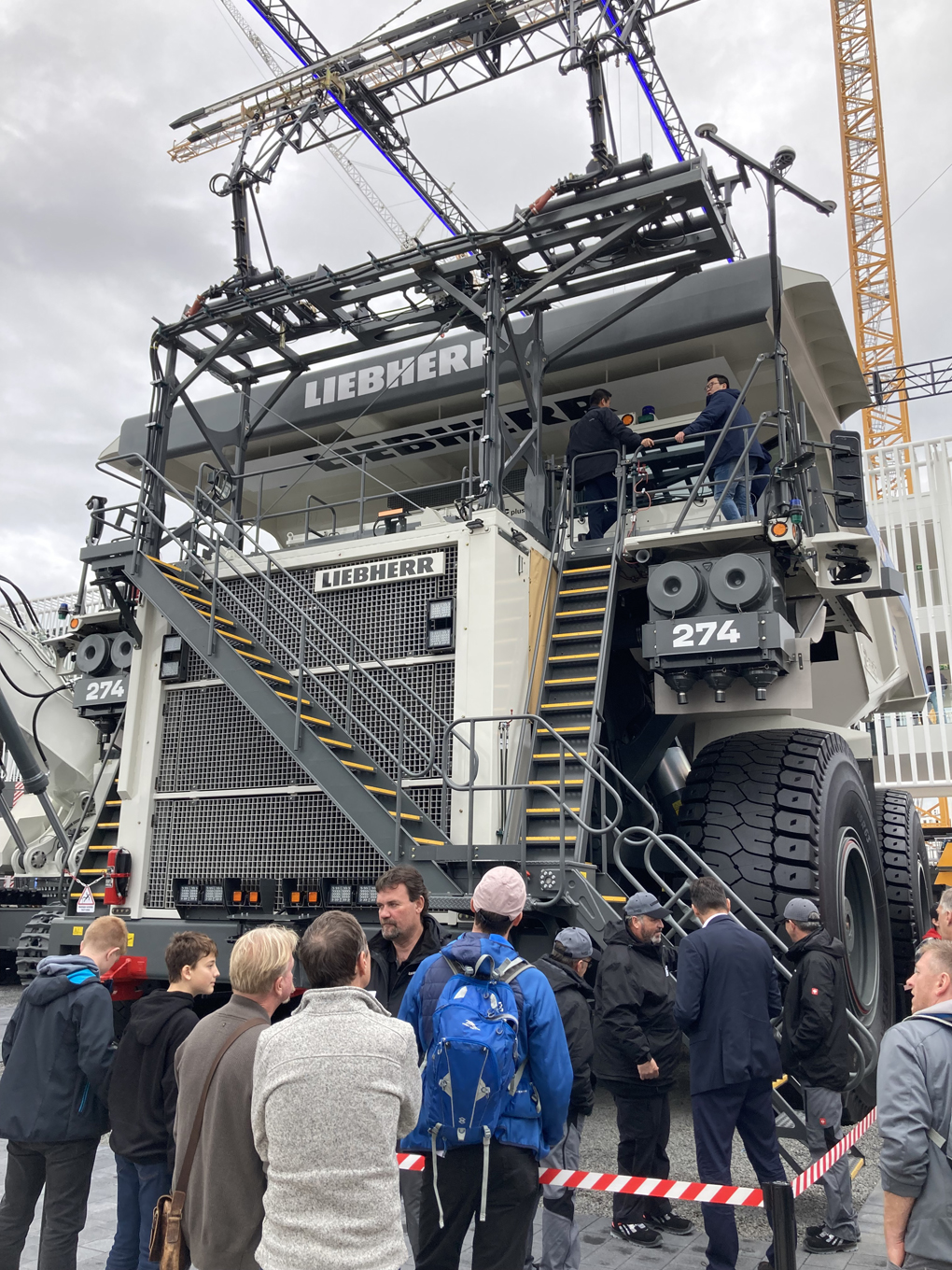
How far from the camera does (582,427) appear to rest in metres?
9.19

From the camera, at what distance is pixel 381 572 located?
27.5 feet

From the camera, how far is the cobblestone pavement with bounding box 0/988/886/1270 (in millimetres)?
4727

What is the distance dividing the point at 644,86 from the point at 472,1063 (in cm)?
1694

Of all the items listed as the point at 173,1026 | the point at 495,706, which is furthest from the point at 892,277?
the point at 173,1026

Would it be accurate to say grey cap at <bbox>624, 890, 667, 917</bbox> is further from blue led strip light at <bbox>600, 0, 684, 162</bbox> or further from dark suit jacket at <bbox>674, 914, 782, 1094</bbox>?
blue led strip light at <bbox>600, 0, 684, 162</bbox>

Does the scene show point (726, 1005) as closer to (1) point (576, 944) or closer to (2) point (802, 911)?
(1) point (576, 944)

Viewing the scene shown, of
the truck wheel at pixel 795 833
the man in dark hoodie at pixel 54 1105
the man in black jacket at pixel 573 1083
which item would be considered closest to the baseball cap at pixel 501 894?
the man in black jacket at pixel 573 1083

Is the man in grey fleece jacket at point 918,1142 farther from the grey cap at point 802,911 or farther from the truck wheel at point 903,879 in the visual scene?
the truck wheel at point 903,879

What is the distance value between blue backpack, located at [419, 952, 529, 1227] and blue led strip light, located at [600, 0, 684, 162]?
7.90 m

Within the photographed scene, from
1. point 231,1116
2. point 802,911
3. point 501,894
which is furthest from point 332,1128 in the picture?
point 802,911

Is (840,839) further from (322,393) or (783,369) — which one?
(322,393)

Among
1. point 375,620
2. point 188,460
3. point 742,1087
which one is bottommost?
point 742,1087

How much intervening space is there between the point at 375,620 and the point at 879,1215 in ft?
16.9

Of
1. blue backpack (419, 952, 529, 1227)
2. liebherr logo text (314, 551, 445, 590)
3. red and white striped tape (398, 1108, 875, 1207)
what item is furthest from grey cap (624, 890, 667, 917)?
liebherr logo text (314, 551, 445, 590)
